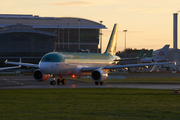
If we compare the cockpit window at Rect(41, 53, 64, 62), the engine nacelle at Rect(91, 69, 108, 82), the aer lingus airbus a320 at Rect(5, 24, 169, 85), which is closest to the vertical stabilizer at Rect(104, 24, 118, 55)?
the aer lingus airbus a320 at Rect(5, 24, 169, 85)

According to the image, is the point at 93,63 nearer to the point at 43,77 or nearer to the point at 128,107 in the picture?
the point at 43,77

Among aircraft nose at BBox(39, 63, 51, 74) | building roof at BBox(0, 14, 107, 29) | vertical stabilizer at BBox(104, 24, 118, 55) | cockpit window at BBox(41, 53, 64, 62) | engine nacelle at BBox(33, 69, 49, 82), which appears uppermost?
building roof at BBox(0, 14, 107, 29)

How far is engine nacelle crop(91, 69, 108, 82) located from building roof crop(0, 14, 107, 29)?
10209cm

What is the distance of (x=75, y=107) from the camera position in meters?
18.9

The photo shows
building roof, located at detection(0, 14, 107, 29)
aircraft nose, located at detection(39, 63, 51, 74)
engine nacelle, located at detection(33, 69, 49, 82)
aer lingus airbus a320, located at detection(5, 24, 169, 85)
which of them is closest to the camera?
aircraft nose, located at detection(39, 63, 51, 74)

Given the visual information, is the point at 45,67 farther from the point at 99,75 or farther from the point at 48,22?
the point at 48,22

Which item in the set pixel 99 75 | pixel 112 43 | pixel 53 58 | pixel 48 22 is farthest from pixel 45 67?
pixel 48 22

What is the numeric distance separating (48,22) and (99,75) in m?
115

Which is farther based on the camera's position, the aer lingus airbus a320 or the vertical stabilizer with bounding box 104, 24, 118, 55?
the vertical stabilizer with bounding box 104, 24, 118, 55

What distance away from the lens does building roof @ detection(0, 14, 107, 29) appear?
148275mm

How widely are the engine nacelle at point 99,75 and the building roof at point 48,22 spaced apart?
335 feet

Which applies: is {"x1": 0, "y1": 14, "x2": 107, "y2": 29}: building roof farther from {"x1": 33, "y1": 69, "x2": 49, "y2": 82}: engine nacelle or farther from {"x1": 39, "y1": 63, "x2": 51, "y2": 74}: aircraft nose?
{"x1": 39, "y1": 63, "x2": 51, "y2": 74}: aircraft nose

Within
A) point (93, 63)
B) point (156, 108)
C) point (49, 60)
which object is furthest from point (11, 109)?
point (93, 63)

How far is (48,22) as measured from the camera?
503 feet
